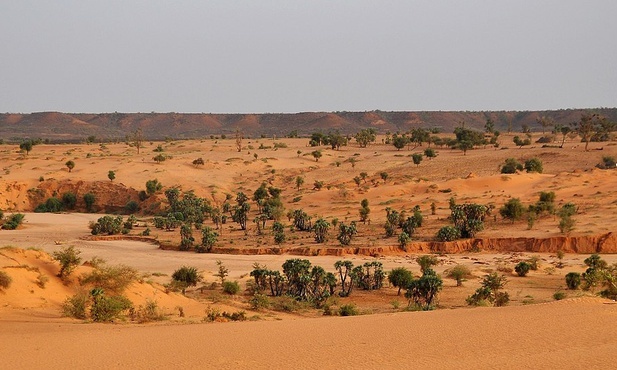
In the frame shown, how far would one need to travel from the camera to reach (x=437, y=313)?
17.0m

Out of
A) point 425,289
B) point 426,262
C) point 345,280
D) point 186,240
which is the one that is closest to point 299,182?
point 186,240

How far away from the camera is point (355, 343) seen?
1341 cm

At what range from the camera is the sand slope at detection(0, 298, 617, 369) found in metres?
11.8

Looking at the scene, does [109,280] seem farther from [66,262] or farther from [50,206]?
[50,206]

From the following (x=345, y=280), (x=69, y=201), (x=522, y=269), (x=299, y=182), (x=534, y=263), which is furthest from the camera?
(x=299, y=182)

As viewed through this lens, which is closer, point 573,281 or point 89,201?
point 573,281

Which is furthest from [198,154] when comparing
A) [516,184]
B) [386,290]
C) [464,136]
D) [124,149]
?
[386,290]

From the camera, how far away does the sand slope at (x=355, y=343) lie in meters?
11.8

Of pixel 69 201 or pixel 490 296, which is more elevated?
pixel 490 296

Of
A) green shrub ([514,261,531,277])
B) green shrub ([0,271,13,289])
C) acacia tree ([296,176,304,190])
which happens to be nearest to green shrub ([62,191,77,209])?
acacia tree ([296,176,304,190])

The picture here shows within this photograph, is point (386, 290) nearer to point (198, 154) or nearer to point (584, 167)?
point (584, 167)

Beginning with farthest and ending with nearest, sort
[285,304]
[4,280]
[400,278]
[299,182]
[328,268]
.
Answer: [299,182]
[328,268]
[400,278]
[285,304]
[4,280]

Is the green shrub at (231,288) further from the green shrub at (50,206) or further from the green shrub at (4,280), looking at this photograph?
the green shrub at (50,206)

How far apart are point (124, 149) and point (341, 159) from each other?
36796mm
